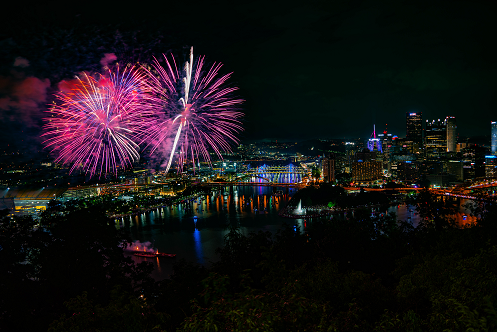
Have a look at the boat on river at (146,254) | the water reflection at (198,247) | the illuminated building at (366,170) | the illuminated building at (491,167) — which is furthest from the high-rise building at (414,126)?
the boat on river at (146,254)

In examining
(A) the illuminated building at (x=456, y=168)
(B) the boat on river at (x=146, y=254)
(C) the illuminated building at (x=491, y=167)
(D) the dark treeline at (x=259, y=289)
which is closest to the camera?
A: (D) the dark treeline at (x=259, y=289)

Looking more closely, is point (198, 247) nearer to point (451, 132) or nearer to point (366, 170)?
point (366, 170)

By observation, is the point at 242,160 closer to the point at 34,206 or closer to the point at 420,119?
the point at 420,119

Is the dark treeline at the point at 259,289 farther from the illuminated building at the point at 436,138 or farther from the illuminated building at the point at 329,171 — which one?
the illuminated building at the point at 436,138

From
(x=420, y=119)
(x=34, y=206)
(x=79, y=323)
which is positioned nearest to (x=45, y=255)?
(x=79, y=323)

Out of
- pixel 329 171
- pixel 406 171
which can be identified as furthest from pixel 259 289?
pixel 406 171

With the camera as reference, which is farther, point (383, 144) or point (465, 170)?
point (383, 144)

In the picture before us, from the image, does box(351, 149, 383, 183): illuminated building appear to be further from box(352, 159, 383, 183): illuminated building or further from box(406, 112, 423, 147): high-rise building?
box(406, 112, 423, 147): high-rise building
